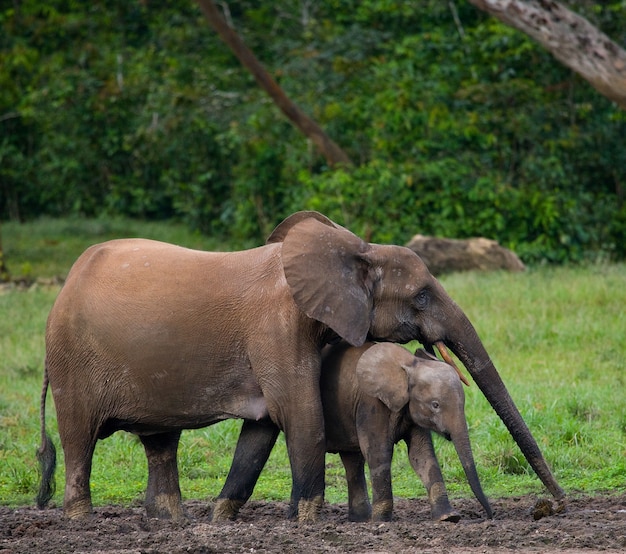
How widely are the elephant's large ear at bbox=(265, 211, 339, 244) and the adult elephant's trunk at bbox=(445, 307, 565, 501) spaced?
944 mm

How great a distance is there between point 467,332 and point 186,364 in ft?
4.93

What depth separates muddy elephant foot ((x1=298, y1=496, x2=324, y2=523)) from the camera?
632 centimetres

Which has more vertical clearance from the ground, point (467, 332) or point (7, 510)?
point (467, 332)

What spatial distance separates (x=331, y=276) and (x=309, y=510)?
1211 millimetres

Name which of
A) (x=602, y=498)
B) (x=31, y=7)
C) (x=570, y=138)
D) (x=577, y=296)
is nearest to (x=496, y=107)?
(x=570, y=138)

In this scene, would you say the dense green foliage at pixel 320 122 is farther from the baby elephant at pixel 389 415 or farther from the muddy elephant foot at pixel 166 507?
the baby elephant at pixel 389 415

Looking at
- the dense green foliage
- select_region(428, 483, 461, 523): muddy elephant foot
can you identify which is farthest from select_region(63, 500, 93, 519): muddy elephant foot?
the dense green foliage

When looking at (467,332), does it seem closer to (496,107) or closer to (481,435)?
(481,435)

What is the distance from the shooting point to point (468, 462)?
6.08 meters

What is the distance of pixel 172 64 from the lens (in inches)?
779

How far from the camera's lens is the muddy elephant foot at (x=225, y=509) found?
6.59 m

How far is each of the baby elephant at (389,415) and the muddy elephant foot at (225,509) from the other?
0.60 metres

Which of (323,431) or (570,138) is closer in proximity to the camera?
(323,431)

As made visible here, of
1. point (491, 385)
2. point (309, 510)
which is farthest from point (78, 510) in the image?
point (491, 385)
